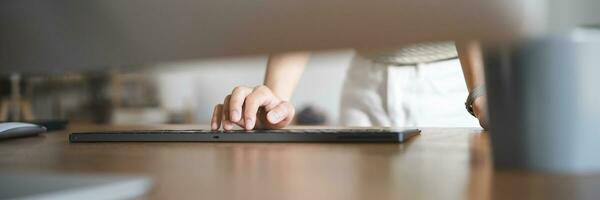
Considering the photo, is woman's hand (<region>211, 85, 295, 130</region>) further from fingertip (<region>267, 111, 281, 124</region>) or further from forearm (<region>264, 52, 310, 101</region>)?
forearm (<region>264, 52, 310, 101</region>)

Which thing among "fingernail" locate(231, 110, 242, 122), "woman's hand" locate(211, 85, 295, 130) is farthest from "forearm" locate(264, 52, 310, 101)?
"fingernail" locate(231, 110, 242, 122)

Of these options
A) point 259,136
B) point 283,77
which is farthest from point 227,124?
point 283,77

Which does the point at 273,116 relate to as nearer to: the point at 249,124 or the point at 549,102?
the point at 249,124

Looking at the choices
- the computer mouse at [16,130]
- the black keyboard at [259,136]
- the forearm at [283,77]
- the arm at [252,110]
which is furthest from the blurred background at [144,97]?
the black keyboard at [259,136]

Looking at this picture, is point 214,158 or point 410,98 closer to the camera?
point 214,158

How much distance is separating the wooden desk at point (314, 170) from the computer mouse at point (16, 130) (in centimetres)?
23

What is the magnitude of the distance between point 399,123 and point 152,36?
1424mm

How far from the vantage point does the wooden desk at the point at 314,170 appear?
0.82ft

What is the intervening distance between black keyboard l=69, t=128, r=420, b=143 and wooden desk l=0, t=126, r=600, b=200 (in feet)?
0.11

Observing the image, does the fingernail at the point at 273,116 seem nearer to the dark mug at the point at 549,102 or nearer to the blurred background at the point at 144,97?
the dark mug at the point at 549,102

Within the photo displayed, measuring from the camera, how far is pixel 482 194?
24 cm

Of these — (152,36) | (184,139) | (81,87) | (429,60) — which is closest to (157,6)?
(152,36)

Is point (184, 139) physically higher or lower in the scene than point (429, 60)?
lower

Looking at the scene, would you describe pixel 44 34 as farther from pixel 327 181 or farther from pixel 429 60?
pixel 429 60
